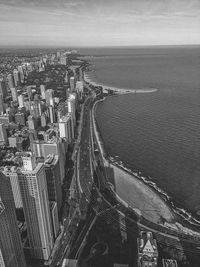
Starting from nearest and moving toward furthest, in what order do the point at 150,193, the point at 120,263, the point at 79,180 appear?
the point at 120,263
the point at 150,193
the point at 79,180

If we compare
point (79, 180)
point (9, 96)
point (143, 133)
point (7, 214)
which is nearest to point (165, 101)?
point (143, 133)

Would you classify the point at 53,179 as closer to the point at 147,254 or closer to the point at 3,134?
the point at 147,254

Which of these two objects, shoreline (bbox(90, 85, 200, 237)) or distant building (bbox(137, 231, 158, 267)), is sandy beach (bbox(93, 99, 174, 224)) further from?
distant building (bbox(137, 231, 158, 267))

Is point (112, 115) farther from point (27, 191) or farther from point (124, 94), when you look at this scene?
point (27, 191)

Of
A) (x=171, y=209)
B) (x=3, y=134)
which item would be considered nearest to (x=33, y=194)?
(x=171, y=209)

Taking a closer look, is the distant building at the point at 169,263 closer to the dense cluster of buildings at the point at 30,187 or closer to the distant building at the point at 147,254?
the distant building at the point at 147,254

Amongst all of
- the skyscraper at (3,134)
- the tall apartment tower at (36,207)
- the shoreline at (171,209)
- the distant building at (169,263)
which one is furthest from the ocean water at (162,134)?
the skyscraper at (3,134)
